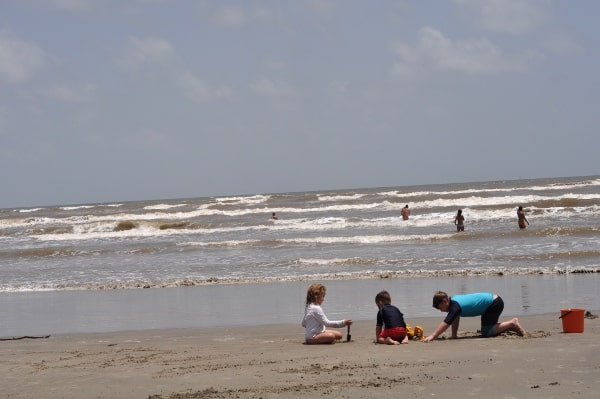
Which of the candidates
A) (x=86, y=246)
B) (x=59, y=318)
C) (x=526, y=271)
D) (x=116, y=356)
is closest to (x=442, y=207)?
(x=86, y=246)

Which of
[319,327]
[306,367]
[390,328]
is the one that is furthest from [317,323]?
[306,367]

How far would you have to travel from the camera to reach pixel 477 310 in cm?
923

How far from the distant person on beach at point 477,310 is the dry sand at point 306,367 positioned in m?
0.17

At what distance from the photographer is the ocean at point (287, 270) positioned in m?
13.0

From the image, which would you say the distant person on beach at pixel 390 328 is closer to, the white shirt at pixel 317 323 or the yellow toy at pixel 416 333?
the yellow toy at pixel 416 333

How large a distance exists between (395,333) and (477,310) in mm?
1074

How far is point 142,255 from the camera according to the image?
27.1 metres

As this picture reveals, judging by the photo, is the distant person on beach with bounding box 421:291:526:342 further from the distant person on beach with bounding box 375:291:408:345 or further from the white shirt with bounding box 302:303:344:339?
the white shirt with bounding box 302:303:344:339

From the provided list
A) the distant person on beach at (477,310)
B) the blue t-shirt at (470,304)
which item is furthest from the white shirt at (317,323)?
the blue t-shirt at (470,304)

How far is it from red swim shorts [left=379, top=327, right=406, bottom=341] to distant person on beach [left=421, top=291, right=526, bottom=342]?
0.95ft

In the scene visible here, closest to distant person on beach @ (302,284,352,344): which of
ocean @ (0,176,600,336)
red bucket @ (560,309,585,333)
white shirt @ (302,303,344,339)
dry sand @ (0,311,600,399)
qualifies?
white shirt @ (302,303,344,339)

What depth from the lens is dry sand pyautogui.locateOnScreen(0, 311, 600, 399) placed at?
6.54 metres

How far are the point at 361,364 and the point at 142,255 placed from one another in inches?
802

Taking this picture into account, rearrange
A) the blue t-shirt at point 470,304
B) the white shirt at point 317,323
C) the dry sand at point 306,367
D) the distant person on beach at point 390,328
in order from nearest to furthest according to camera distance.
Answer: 1. the dry sand at point 306,367
2. the distant person on beach at point 390,328
3. the blue t-shirt at point 470,304
4. the white shirt at point 317,323
